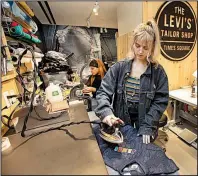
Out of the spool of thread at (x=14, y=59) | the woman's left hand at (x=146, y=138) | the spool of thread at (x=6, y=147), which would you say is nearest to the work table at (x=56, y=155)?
the spool of thread at (x=6, y=147)

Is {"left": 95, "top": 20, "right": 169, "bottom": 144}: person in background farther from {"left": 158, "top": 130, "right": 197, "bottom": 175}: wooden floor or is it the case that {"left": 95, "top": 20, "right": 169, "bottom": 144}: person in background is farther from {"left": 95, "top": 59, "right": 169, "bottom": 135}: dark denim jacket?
{"left": 158, "top": 130, "right": 197, "bottom": 175}: wooden floor

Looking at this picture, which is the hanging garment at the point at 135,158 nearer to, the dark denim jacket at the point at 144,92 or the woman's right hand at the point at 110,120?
the woman's right hand at the point at 110,120

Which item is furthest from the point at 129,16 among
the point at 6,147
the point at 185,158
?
the point at 6,147

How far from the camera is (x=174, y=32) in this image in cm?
117

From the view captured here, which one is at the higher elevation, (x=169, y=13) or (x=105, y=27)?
(x=105, y=27)

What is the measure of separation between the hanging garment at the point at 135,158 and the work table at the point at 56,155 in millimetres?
89

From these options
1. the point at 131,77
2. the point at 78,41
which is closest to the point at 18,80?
the point at 131,77

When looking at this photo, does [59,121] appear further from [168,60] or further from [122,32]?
[122,32]

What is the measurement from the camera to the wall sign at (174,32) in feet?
3.38

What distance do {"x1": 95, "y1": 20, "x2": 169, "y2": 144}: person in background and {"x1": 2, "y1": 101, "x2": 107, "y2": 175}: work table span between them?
0.82ft

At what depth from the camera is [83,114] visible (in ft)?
2.08

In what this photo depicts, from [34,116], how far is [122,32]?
139cm

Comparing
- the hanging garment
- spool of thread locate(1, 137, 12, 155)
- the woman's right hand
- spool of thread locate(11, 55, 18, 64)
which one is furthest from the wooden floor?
spool of thread locate(11, 55, 18, 64)

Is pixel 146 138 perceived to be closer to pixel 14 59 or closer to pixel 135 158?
pixel 135 158
